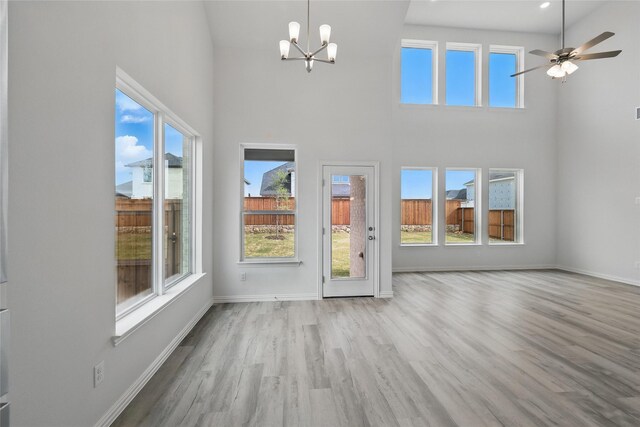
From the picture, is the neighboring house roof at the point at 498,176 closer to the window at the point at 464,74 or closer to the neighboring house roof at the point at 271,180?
the window at the point at 464,74

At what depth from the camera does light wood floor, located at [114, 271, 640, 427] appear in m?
2.13

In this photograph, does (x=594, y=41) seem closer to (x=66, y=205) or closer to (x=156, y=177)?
(x=156, y=177)

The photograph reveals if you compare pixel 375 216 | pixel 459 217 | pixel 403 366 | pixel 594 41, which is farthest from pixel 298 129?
pixel 459 217

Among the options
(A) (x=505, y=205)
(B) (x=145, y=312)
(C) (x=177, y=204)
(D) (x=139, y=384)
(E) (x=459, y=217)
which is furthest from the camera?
(A) (x=505, y=205)

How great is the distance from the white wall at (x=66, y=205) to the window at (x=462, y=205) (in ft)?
21.5

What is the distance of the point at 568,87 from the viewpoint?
720cm

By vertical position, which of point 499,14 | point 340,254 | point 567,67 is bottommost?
point 340,254

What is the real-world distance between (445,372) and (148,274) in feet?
9.00

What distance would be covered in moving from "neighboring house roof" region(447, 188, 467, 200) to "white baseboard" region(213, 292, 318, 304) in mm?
4302

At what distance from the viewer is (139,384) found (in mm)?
2432

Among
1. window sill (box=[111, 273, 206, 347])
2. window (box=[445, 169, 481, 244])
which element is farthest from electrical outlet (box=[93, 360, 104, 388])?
window (box=[445, 169, 481, 244])

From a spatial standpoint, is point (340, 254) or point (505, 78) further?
point (505, 78)

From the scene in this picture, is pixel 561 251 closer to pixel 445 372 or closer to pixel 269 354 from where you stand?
pixel 445 372

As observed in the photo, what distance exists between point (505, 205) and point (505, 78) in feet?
9.76
